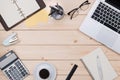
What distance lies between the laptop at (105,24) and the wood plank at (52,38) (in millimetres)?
35

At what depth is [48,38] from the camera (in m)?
1.63

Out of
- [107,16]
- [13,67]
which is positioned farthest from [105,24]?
[13,67]

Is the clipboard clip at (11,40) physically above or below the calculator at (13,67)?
above

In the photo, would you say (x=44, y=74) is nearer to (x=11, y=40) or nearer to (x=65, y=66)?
(x=65, y=66)

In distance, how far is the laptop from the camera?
1616mm

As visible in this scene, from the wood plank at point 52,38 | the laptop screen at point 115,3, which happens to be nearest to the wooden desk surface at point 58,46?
the wood plank at point 52,38

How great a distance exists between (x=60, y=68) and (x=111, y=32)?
30 centimetres

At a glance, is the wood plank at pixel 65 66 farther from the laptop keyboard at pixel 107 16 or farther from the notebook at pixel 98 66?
the laptop keyboard at pixel 107 16

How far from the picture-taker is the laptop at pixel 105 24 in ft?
5.30

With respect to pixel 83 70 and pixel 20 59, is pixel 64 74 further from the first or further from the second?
pixel 20 59

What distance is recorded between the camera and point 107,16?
64.0 inches

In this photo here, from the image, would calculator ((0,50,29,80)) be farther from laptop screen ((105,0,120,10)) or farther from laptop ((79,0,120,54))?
laptop screen ((105,0,120,10))

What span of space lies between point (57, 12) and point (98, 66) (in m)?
0.33

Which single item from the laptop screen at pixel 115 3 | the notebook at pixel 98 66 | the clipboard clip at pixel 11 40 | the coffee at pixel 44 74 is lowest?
the notebook at pixel 98 66
